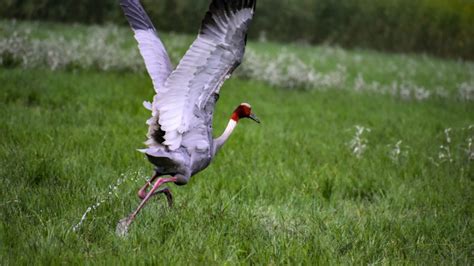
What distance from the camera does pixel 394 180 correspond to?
5410mm

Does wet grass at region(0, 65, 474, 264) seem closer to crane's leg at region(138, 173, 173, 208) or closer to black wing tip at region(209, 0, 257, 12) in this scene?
crane's leg at region(138, 173, 173, 208)

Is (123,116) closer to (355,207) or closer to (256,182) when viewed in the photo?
(256,182)

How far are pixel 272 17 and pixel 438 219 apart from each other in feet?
53.6

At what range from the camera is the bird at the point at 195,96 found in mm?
3545

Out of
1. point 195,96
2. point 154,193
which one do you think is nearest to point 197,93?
point 195,96

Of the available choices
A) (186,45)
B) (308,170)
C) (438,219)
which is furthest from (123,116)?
(186,45)

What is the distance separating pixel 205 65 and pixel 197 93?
192mm

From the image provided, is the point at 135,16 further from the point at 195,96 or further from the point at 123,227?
the point at 123,227

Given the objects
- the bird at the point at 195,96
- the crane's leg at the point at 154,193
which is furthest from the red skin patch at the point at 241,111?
the crane's leg at the point at 154,193

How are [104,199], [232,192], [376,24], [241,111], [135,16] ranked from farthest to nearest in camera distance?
1. [376,24]
2. [232,192]
3. [135,16]
4. [241,111]
5. [104,199]

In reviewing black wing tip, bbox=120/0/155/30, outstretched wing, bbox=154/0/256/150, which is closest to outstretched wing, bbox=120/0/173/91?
black wing tip, bbox=120/0/155/30

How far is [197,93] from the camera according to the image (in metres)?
3.68

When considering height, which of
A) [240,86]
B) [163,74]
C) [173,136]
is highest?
[163,74]

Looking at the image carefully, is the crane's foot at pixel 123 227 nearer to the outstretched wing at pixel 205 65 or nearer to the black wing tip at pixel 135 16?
the outstretched wing at pixel 205 65
